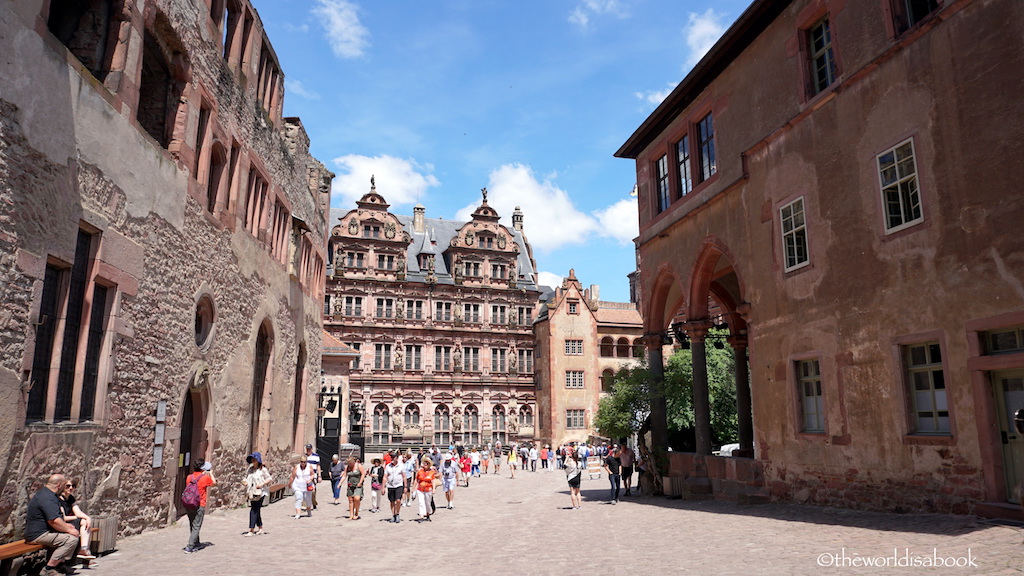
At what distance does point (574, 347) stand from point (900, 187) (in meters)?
36.3

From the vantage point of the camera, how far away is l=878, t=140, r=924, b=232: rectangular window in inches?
A: 432

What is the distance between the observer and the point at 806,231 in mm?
13531

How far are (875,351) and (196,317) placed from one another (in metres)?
12.9

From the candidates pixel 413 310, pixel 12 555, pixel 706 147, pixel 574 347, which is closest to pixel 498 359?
pixel 574 347

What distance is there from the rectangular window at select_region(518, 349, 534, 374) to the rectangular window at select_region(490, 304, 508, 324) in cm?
271

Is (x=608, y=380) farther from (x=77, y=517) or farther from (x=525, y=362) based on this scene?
(x=525, y=362)

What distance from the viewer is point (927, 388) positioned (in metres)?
10.8

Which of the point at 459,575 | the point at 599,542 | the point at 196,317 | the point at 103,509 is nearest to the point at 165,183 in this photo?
the point at 196,317

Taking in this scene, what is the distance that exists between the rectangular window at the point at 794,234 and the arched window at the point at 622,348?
3551cm

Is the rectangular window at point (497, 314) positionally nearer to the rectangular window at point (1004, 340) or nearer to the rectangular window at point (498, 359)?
the rectangular window at point (498, 359)

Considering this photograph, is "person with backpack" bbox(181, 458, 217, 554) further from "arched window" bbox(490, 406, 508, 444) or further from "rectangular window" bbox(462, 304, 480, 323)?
"arched window" bbox(490, 406, 508, 444)

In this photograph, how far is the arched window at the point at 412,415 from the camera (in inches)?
1781

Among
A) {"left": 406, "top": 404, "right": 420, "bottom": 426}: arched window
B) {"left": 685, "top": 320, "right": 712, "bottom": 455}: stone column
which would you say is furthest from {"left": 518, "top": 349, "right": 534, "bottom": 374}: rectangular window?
{"left": 685, "top": 320, "right": 712, "bottom": 455}: stone column

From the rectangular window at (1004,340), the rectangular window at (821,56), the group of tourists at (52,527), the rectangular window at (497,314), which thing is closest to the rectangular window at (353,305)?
the rectangular window at (497,314)
